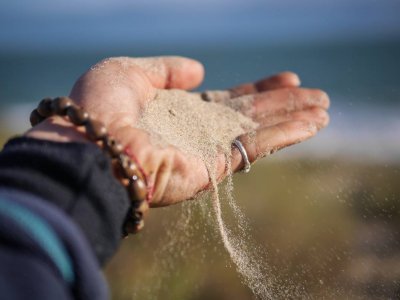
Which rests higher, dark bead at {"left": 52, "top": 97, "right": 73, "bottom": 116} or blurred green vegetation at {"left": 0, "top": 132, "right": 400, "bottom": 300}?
dark bead at {"left": 52, "top": 97, "right": 73, "bottom": 116}

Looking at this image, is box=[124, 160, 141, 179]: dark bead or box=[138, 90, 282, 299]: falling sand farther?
box=[138, 90, 282, 299]: falling sand

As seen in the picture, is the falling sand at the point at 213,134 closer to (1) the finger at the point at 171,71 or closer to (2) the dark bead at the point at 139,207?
(1) the finger at the point at 171,71

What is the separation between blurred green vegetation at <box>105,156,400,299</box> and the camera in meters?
2.82

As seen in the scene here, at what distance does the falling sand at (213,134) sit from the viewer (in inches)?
85.7

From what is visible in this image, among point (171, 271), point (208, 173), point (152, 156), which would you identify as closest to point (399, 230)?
point (171, 271)

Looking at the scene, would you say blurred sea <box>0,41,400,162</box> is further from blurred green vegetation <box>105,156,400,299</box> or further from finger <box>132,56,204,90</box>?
finger <box>132,56,204,90</box>

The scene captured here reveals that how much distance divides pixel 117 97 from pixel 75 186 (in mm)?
860

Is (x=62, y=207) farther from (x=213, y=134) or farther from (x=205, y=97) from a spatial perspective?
(x=205, y=97)

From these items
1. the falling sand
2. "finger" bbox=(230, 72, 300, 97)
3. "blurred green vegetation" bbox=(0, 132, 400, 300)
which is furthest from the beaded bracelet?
"finger" bbox=(230, 72, 300, 97)

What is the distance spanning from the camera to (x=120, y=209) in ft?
4.72

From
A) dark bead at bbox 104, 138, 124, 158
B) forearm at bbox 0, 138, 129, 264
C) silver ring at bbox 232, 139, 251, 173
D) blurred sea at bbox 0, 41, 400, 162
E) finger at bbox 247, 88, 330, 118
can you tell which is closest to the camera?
forearm at bbox 0, 138, 129, 264

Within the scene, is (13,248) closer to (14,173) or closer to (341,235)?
(14,173)

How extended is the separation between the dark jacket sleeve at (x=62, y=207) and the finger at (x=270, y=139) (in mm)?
940

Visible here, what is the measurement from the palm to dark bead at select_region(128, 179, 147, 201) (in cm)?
19
